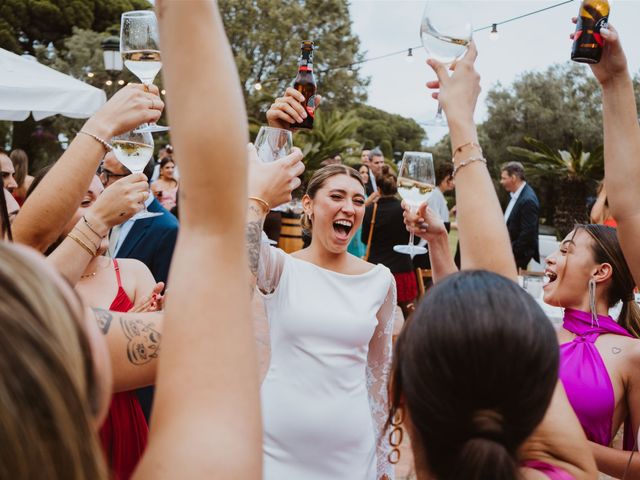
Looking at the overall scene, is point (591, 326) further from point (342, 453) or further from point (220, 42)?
point (220, 42)

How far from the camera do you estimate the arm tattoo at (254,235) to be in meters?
1.91

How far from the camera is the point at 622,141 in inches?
80.2

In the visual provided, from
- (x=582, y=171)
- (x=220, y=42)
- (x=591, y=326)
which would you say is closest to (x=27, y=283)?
(x=220, y=42)

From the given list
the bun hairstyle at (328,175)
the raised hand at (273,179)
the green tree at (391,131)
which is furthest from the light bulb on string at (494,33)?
the green tree at (391,131)

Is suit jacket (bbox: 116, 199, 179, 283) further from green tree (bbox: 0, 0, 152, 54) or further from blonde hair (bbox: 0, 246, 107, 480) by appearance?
green tree (bbox: 0, 0, 152, 54)

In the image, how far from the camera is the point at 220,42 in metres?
0.92

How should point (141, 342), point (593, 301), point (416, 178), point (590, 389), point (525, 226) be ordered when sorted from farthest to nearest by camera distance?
point (525, 226), point (416, 178), point (593, 301), point (590, 389), point (141, 342)

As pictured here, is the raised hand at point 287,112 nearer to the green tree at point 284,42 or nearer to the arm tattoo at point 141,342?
the arm tattoo at point 141,342

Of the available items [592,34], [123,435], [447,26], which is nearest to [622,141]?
[592,34]

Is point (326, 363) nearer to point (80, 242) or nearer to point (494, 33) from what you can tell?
point (80, 242)

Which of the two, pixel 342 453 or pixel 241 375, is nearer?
pixel 241 375

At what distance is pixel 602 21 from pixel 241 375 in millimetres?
1891

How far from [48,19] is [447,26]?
91.3 feet

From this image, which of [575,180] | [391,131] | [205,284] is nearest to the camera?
[205,284]
